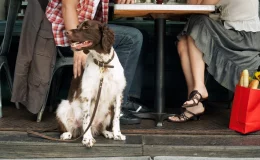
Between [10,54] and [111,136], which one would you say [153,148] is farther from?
[10,54]

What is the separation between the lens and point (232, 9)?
170 inches

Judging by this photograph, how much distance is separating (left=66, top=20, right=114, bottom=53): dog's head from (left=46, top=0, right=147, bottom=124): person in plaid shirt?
318 mm

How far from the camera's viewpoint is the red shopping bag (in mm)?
3752

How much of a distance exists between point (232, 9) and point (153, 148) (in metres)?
1.65

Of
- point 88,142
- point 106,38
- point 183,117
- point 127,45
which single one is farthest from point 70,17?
point 183,117

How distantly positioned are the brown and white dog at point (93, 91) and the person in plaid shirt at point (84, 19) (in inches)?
9.3

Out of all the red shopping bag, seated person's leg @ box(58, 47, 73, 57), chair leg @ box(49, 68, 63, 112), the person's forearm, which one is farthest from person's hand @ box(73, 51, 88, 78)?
the red shopping bag

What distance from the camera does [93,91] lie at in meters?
3.59

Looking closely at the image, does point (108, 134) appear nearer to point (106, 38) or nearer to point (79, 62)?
point (79, 62)

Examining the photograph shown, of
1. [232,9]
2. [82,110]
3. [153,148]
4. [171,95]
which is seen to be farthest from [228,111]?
[82,110]

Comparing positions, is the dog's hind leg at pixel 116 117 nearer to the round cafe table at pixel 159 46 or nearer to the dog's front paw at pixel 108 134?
the dog's front paw at pixel 108 134

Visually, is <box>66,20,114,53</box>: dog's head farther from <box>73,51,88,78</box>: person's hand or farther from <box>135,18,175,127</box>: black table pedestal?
<box>135,18,175,127</box>: black table pedestal

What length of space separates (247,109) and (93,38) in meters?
1.42

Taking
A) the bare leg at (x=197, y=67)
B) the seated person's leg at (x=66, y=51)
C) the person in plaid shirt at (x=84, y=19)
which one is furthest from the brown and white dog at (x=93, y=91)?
the bare leg at (x=197, y=67)
